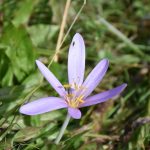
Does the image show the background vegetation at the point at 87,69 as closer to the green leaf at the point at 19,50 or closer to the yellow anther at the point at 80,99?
the green leaf at the point at 19,50

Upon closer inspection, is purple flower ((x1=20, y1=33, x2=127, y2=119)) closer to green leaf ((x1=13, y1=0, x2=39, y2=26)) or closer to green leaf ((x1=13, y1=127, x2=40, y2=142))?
green leaf ((x1=13, y1=127, x2=40, y2=142))

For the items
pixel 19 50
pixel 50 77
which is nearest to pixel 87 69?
pixel 19 50

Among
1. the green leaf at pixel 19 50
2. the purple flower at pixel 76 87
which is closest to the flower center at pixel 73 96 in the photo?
the purple flower at pixel 76 87

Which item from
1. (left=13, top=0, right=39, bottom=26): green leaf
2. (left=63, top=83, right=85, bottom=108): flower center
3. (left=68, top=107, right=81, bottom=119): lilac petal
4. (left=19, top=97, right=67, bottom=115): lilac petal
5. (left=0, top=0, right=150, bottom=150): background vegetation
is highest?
(left=13, top=0, right=39, bottom=26): green leaf

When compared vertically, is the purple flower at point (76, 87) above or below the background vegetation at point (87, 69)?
above

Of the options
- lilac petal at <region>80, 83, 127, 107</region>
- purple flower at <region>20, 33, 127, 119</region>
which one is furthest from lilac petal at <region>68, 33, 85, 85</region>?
lilac petal at <region>80, 83, 127, 107</region>

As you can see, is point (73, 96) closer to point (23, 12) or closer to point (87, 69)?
point (87, 69)
